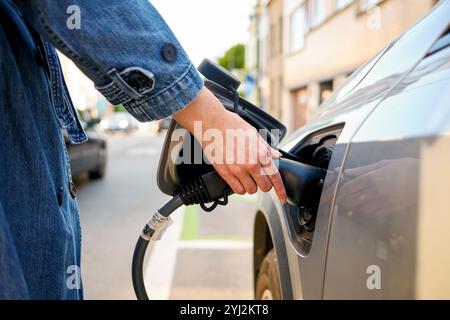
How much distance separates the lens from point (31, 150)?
2.90 feet

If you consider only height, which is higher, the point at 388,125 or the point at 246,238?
the point at 388,125

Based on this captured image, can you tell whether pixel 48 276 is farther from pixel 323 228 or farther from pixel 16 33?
pixel 323 228

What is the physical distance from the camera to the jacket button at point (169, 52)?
840 mm

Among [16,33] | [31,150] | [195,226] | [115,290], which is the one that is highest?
[16,33]

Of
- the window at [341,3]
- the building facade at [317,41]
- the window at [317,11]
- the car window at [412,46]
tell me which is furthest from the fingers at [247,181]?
the window at [317,11]

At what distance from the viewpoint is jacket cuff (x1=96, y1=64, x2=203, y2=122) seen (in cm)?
84

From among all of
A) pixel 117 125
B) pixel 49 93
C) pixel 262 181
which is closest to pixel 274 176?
pixel 262 181

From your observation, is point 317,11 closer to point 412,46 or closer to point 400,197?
point 412,46

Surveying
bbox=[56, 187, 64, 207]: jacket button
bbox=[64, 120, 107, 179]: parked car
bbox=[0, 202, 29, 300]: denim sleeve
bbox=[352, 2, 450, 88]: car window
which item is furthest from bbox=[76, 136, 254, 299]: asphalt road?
bbox=[0, 202, 29, 300]: denim sleeve

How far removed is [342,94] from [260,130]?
0.70 meters

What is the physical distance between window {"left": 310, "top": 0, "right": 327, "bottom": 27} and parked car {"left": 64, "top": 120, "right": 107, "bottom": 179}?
24.3 ft

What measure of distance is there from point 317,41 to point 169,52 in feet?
45.5

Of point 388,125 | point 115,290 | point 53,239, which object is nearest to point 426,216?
point 388,125
